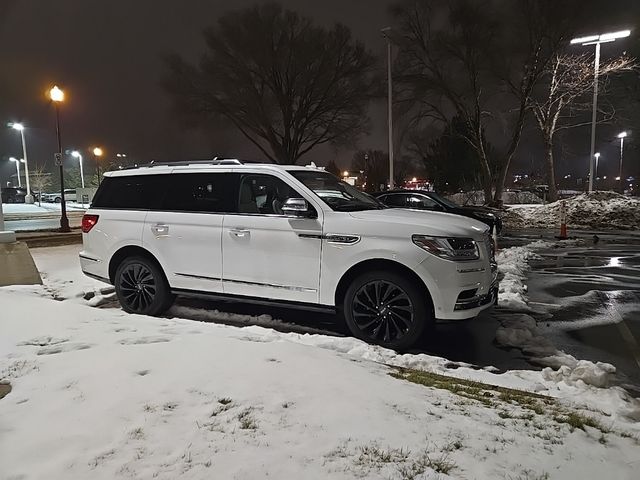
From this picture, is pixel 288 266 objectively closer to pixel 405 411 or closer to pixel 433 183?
pixel 405 411

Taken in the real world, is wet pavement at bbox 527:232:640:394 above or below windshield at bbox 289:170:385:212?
below

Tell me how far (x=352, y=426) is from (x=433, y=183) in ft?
149

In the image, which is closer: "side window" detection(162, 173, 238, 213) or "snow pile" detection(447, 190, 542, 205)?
"side window" detection(162, 173, 238, 213)

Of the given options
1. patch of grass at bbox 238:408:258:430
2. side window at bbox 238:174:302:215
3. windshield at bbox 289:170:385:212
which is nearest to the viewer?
patch of grass at bbox 238:408:258:430

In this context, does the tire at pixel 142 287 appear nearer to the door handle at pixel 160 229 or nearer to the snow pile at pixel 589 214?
the door handle at pixel 160 229

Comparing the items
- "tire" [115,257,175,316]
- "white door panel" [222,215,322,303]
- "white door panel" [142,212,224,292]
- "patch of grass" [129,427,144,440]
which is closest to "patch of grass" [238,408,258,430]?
"patch of grass" [129,427,144,440]

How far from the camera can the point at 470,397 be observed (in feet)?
11.9

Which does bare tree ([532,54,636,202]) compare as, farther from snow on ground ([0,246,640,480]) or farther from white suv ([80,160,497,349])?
snow on ground ([0,246,640,480])

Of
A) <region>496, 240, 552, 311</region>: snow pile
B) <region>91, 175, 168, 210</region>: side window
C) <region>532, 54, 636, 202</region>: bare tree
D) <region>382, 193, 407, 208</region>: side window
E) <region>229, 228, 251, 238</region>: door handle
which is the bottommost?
<region>496, 240, 552, 311</region>: snow pile

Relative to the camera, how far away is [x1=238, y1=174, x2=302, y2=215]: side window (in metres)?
5.81

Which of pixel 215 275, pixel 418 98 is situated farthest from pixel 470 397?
pixel 418 98

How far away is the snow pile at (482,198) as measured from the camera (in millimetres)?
39625

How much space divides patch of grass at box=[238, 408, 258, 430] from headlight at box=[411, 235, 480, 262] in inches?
104

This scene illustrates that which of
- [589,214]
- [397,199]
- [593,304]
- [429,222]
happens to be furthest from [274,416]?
[589,214]
